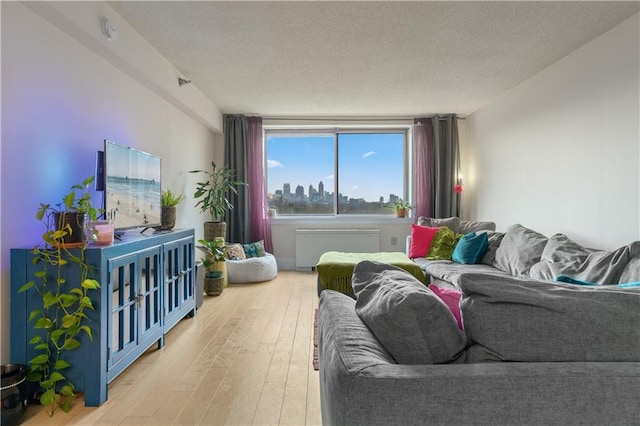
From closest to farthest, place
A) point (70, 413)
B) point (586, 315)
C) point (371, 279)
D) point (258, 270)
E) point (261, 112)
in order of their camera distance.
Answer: point (586, 315) → point (371, 279) → point (70, 413) → point (258, 270) → point (261, 112)

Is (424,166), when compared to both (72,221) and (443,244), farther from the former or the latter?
(72,221)

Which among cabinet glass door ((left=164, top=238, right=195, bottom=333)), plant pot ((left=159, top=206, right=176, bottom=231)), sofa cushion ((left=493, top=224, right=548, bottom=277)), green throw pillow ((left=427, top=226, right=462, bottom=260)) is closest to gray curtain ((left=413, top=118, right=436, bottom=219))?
green throw pillow ((left=427, top=226, right=462, bottom=260))

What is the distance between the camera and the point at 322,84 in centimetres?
434

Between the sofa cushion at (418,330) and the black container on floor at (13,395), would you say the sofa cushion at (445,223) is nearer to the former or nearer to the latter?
the sofa cushion at (418,330)

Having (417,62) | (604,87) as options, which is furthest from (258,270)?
(604,87)

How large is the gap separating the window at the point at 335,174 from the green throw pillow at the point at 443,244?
185 cm

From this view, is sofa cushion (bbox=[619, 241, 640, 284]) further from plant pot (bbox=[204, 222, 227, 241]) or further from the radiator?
plant pot (bbox=[204, 222, 227, 241])

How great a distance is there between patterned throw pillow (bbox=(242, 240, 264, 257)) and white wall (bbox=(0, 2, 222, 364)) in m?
2.37

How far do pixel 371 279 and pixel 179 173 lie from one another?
11.7 feet

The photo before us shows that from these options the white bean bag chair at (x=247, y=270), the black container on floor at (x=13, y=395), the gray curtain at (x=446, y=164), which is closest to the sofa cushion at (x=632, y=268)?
the black container on floor at (x=13, y=395)

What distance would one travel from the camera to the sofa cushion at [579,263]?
8.14ft

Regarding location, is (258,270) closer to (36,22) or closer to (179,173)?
(179,173)

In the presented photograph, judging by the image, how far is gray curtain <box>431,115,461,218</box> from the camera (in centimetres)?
596

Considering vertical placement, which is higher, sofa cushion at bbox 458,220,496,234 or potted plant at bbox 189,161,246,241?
potted plant at bbox 189,161,246,241
